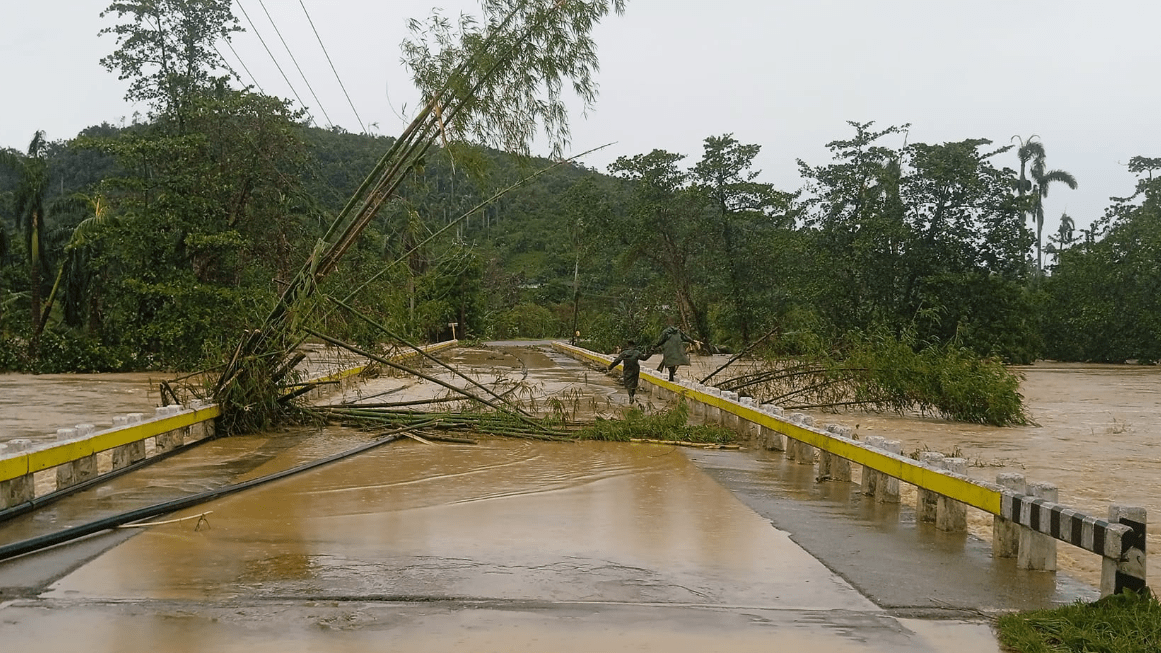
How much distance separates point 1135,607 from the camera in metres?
4.98

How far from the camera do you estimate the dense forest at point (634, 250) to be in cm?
2995

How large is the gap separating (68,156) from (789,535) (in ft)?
257

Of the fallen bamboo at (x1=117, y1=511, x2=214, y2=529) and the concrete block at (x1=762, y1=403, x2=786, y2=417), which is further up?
the concrete block at (x1=762, y1=403, x2=786, y2=417)

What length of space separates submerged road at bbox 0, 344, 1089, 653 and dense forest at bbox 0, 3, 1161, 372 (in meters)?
6.88

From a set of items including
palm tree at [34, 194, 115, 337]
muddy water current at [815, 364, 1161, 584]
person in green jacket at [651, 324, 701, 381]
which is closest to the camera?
muddy water current at [815, 364, 1161, 584]

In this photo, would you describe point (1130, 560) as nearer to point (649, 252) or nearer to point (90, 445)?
point (90, 445)

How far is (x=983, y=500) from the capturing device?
22.0 ft

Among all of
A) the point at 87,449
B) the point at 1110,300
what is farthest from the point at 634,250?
the point at 87,449

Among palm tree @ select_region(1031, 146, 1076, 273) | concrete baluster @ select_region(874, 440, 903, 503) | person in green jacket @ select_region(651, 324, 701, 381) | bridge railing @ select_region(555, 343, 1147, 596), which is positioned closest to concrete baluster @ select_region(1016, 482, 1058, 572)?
bridge railing @ select_region(555, 343, 1147, 596)


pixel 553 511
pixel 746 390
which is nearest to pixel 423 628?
pixel 553 511

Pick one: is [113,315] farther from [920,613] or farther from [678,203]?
[920,613]

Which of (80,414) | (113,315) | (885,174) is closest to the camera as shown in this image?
(80,414)

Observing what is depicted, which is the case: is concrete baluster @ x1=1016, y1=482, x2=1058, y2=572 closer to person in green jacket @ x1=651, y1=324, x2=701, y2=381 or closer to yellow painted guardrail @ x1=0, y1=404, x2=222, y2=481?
yellow painted guardrail @ x1=0, y1=404, x2=222, y2=481

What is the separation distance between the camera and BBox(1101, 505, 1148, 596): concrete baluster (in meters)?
5.18
